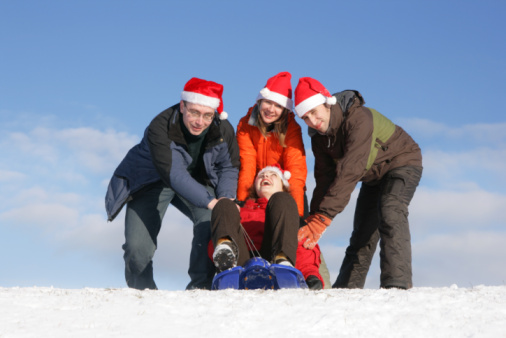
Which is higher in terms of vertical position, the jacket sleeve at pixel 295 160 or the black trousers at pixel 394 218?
the jacket sleeve at pixel 295 160

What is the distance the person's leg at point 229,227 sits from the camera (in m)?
5.54

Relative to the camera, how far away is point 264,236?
580 centimetres

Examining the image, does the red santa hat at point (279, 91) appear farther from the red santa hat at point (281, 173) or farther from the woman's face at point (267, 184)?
the woman's face at point (267, 184)

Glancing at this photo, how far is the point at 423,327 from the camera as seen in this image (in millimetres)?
4117

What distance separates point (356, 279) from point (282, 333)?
359cm

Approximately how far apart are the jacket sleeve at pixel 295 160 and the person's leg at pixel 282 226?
866 millimetres

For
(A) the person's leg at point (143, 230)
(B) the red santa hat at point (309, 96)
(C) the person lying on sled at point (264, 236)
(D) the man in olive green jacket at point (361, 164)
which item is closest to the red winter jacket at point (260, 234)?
(C) the person lying on sled at point (264, 236)

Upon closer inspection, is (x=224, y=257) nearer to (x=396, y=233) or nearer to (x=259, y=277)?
(x=259, y=277)

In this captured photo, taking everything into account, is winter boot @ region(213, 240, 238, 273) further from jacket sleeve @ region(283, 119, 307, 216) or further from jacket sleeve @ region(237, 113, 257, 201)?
jacket sleeve @ region(283, 119, 307, 216)

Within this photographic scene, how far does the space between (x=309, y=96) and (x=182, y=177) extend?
154 cm

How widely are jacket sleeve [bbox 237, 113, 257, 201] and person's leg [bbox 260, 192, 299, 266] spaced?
0.94m

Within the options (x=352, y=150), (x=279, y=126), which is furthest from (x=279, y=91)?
(x=352, y=150)

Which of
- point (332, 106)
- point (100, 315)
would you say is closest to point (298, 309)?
point (100, 315)

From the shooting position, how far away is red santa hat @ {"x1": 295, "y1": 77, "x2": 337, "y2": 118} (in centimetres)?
621
